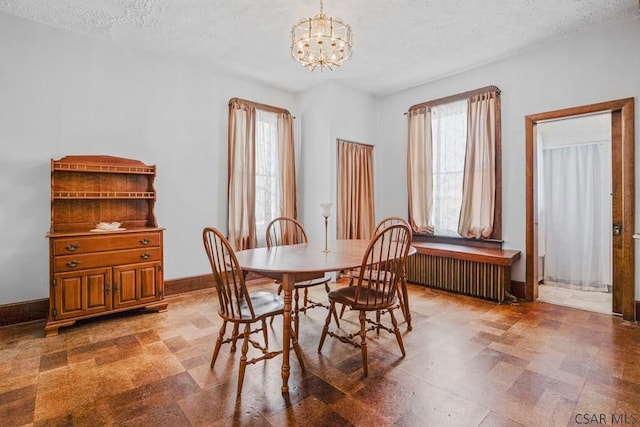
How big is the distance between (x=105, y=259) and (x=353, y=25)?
3245 millimetres

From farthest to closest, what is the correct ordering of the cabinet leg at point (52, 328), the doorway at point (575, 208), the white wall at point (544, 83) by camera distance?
the doorway at point (575, 208), the white wall at point (544, 83), the cabinet leg at point (52, 328)

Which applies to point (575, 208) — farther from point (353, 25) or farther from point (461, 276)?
point (353, 25)

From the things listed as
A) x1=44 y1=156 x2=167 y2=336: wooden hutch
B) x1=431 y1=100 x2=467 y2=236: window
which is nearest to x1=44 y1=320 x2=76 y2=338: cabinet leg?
x1=44 y1=156 x2=167 y2=336: wooden hutch

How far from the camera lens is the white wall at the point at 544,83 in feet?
10.4

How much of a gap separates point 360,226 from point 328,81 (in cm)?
219

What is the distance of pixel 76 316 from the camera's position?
9.58ft

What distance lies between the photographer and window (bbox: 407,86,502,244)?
13.3 feet

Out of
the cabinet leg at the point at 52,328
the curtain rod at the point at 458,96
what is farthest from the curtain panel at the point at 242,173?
the curtain rod at the point at 458,96

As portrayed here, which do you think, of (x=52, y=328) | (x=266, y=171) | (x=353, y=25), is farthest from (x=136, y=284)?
(x=353, y=25)

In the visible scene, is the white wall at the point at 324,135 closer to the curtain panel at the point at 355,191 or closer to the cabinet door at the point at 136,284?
the curtain panel at the point at 355,191

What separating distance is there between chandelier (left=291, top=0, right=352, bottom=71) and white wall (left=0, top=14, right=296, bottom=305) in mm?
1632

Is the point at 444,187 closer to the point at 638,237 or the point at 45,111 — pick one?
the point at 638,237

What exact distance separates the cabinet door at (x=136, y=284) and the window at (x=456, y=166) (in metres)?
3.48

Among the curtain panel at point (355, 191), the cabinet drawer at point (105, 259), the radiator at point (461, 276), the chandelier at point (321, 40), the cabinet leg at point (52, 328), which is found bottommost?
the cabinet leg at point (52, 328)
